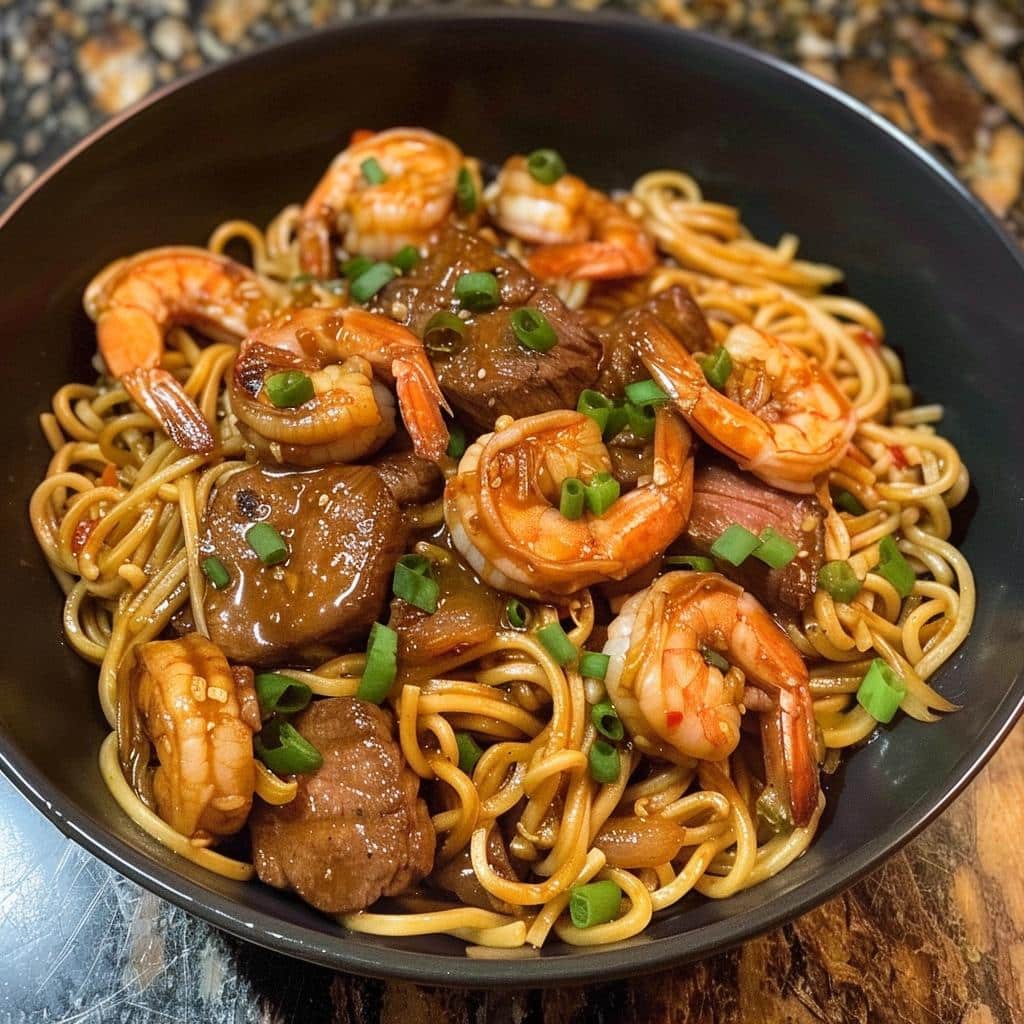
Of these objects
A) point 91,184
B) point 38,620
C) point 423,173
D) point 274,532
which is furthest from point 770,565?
point 91,184

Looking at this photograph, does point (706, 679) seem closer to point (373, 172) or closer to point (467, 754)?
point (467, 754)

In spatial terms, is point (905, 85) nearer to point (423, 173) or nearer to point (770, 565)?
point (423, 173)

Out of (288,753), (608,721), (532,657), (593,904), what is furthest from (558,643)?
(288,753)

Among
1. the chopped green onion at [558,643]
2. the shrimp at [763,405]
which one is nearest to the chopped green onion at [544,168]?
the shrimp at [763,405]

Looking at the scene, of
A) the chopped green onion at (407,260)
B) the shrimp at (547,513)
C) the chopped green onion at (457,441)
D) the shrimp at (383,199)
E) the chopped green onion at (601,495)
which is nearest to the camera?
the shrimp at (547,513)

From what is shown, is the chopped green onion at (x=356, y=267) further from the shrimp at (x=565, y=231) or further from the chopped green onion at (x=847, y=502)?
the chopped green onion at (x=847, y=502)

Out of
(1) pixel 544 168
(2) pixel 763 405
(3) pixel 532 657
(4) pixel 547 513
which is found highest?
(1) pixel 544 168
